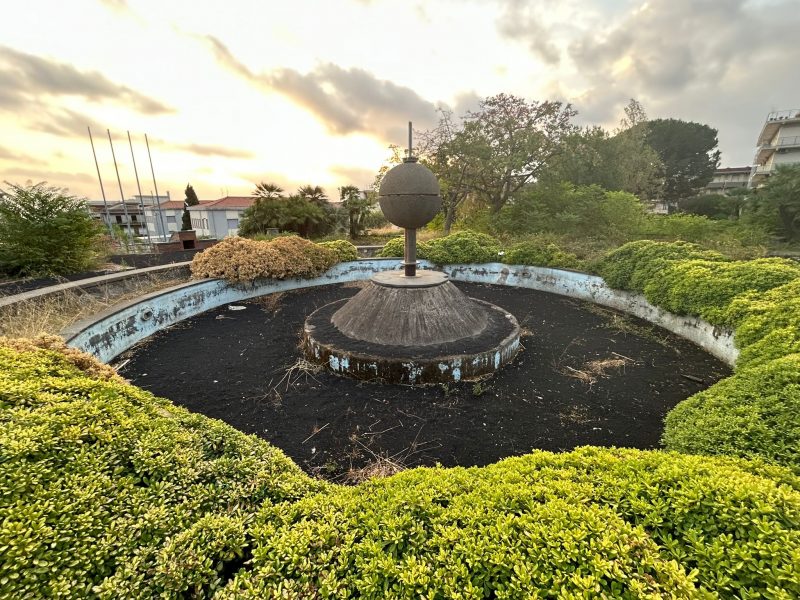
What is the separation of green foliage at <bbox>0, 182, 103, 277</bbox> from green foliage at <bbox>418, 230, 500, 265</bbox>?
1158 centimetres

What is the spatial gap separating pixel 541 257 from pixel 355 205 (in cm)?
1527

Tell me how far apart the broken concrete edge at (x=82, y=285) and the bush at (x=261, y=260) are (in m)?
1.00

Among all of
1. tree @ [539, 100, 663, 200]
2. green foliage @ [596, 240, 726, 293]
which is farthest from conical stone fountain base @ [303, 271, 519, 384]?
tree @ [539, 100, 663, 200]

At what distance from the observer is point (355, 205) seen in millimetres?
24562

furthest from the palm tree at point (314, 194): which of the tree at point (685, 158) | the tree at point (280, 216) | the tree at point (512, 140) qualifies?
the tree at point (685, 158)

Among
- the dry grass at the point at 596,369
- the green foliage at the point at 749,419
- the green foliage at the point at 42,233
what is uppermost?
the green foliage at the point at 42,233

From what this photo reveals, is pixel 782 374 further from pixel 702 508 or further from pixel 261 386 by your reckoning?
A: pixel 261 386

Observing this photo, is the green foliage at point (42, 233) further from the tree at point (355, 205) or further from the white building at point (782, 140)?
the white building at point (782, 140)

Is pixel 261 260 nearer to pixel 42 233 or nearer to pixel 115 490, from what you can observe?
pixel 42 233

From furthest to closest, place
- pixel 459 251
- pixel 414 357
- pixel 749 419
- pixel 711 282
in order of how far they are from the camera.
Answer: pixel 459 251, pixel 711 282, pixel 414 357, pixel 749 419

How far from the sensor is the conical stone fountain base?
20.0ft

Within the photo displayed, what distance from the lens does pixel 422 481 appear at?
2480 mm

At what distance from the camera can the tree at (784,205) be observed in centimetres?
1583

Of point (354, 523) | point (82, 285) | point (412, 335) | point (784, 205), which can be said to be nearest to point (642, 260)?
point (412, 335)
